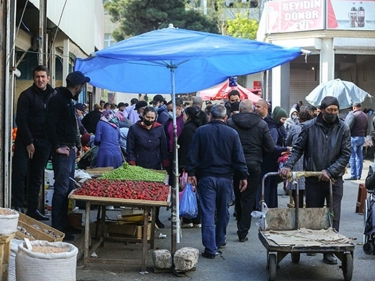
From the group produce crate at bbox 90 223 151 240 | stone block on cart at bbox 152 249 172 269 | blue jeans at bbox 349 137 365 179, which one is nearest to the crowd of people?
produce crate at bbox 90 223 151 240

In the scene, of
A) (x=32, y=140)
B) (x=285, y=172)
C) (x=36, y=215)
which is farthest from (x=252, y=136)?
(x=36, y=215)

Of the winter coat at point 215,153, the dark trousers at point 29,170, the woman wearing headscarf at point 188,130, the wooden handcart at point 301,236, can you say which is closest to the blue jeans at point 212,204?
the winter coat at point 215,153

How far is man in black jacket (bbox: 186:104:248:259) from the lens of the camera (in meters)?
8.73

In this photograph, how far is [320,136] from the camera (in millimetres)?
8344

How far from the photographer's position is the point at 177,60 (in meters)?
9.59

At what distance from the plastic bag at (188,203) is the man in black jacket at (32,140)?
2132 millimetres

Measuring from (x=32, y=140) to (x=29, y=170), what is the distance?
0.68m

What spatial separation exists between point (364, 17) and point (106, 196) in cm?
2160

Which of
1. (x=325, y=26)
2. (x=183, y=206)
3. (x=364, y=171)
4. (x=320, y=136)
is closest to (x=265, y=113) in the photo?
(x=183, y=206)

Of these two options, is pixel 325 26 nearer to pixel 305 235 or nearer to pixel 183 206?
pixel 183 206

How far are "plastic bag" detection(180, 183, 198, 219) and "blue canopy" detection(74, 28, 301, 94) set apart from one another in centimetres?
165

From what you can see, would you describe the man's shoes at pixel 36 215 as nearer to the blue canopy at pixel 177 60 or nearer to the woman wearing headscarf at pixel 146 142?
the woman wearing headscarf at pixel 146 142

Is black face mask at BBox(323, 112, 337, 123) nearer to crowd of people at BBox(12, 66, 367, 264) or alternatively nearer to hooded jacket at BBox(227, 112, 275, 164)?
crowd of people at BBox(12, 66, 367, 264)

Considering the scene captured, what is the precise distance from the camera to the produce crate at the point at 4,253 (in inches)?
228
